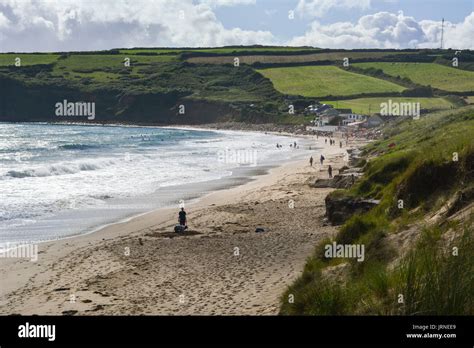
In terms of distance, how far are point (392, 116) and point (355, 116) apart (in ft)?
22.5

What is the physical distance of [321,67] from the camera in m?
159

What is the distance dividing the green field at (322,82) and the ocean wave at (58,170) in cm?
9396

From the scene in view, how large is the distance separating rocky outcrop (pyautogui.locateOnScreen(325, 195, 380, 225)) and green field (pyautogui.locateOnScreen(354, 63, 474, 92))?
110 meters

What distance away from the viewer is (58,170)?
44406 mm

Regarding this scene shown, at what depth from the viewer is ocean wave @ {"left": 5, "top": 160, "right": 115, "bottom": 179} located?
41531 mm

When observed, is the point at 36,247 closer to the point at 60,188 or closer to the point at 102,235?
the point at 102,235

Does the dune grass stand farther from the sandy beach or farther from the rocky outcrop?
the rocky outcrop

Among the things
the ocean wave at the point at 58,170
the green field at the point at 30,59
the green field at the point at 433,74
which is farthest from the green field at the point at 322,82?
the ocean wave at the point at 58,170

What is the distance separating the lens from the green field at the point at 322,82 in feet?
445

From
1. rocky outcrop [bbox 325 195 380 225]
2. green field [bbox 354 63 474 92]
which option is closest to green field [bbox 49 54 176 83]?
green field [bbox 354 63 474 92]

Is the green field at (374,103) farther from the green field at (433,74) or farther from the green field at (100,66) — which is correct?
the green field at (100,66)

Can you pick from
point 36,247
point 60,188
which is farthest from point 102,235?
point 60,188

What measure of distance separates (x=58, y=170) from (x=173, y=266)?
29847 mm

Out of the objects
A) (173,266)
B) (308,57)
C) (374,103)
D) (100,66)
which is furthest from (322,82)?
(173,266)
